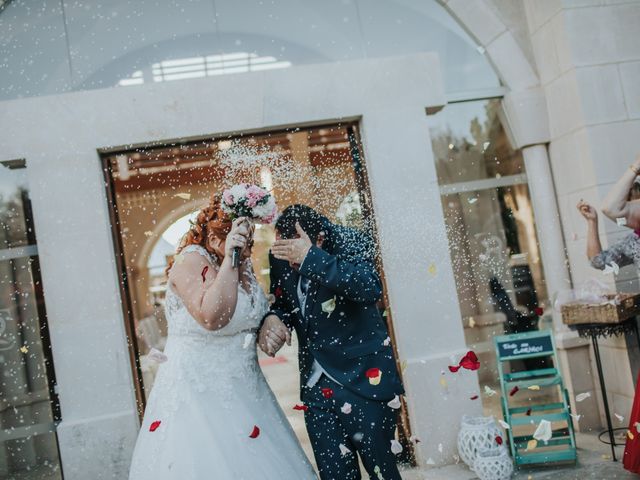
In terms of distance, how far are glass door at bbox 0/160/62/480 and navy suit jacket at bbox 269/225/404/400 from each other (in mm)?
2516

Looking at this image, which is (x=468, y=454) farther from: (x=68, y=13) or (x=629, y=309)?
(x=68, y=13)

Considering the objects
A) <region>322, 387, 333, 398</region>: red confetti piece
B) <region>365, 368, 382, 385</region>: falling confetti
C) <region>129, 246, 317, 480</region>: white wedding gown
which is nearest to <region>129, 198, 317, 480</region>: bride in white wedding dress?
<region>129, 246, 317, 480</region>: white wedding gown

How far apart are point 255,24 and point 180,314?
3074mm

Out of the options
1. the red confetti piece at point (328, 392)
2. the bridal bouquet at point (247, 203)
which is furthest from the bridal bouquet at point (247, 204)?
the red confetti piece at point (328, 392)

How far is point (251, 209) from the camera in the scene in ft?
A: 9.27

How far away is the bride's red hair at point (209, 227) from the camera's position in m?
2.96

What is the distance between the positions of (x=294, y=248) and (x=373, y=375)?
29.4 inches

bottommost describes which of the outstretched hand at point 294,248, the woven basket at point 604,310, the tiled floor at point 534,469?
the tiled floor at point 534,469

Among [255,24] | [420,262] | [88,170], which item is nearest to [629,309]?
[420,262]

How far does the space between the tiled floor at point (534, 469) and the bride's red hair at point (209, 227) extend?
8.10ft

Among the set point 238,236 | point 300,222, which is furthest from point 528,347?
point 238,236

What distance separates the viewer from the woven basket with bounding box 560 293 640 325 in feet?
13.5

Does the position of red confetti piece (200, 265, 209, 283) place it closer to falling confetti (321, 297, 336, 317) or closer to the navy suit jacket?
the navy suit jacket

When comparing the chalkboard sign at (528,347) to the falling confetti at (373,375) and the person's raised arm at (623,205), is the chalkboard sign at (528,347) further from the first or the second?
the falling confetti at (373,375)
